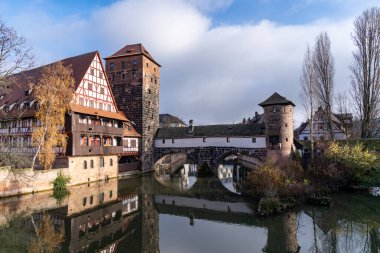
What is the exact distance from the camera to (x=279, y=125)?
28.4m

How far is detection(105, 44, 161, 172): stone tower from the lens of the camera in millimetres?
34281

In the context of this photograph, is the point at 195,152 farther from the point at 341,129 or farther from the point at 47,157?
the point at 341,129

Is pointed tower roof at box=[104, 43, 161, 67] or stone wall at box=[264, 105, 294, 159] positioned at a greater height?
pointed tower roof at box=[104, 43, 161, 67]

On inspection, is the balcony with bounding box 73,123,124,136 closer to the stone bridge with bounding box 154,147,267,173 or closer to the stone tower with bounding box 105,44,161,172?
the stone tower with bounding box 105,44,161,172

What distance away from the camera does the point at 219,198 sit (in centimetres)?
2002

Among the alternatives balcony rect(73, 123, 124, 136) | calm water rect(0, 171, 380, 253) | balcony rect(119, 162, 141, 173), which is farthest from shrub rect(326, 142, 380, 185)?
balcony rect(119, 162, 141, 173)

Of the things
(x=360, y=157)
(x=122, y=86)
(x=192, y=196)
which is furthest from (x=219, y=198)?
(x=122, y=86)

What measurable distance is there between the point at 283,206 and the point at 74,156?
54.1ft

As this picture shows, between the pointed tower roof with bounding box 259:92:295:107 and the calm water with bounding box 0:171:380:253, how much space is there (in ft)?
35.1

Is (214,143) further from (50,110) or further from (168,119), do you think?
(168,119)

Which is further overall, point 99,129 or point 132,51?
point 132,51

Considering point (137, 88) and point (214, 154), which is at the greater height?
point (137, 88)

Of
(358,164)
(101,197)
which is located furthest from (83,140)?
(358,164)

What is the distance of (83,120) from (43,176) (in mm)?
6579
